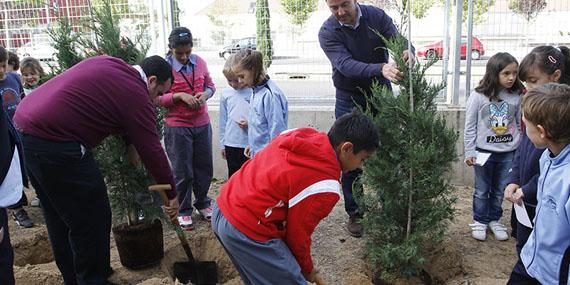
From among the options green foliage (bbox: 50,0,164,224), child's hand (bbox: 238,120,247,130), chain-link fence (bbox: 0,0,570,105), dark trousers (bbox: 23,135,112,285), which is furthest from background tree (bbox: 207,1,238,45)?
dark trousers (bbox: 23,135,112,285)

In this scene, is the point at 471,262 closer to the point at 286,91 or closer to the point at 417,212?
the point at 417,212

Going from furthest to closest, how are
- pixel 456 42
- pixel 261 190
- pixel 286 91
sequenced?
pixel 286 91
pixel 456 42
pixel 261 190

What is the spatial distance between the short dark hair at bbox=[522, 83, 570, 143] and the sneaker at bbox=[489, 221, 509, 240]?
91.5 inches

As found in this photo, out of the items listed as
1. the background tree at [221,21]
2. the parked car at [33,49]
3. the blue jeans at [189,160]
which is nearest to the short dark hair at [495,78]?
the blue jeans at [189,160]

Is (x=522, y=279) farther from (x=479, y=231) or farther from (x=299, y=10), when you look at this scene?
(x=299, y=10)

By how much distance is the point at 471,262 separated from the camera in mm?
3941

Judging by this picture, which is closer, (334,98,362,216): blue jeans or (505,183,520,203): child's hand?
(505,183,520,203): child's hand

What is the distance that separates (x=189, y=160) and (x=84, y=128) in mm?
1790

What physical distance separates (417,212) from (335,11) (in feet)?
5.63

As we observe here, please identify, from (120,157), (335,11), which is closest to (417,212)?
(335,11)

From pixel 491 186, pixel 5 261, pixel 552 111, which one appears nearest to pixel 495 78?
pixel 491 186

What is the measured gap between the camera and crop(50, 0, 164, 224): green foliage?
3.84m

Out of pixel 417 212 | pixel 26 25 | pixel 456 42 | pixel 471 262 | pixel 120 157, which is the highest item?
pixel 26 25

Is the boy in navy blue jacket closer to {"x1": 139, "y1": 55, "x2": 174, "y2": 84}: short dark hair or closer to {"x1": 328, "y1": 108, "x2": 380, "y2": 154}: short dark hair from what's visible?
{"x1": 139, "y1": 55, "x2": 174, "y2": 84}: short dark hair
